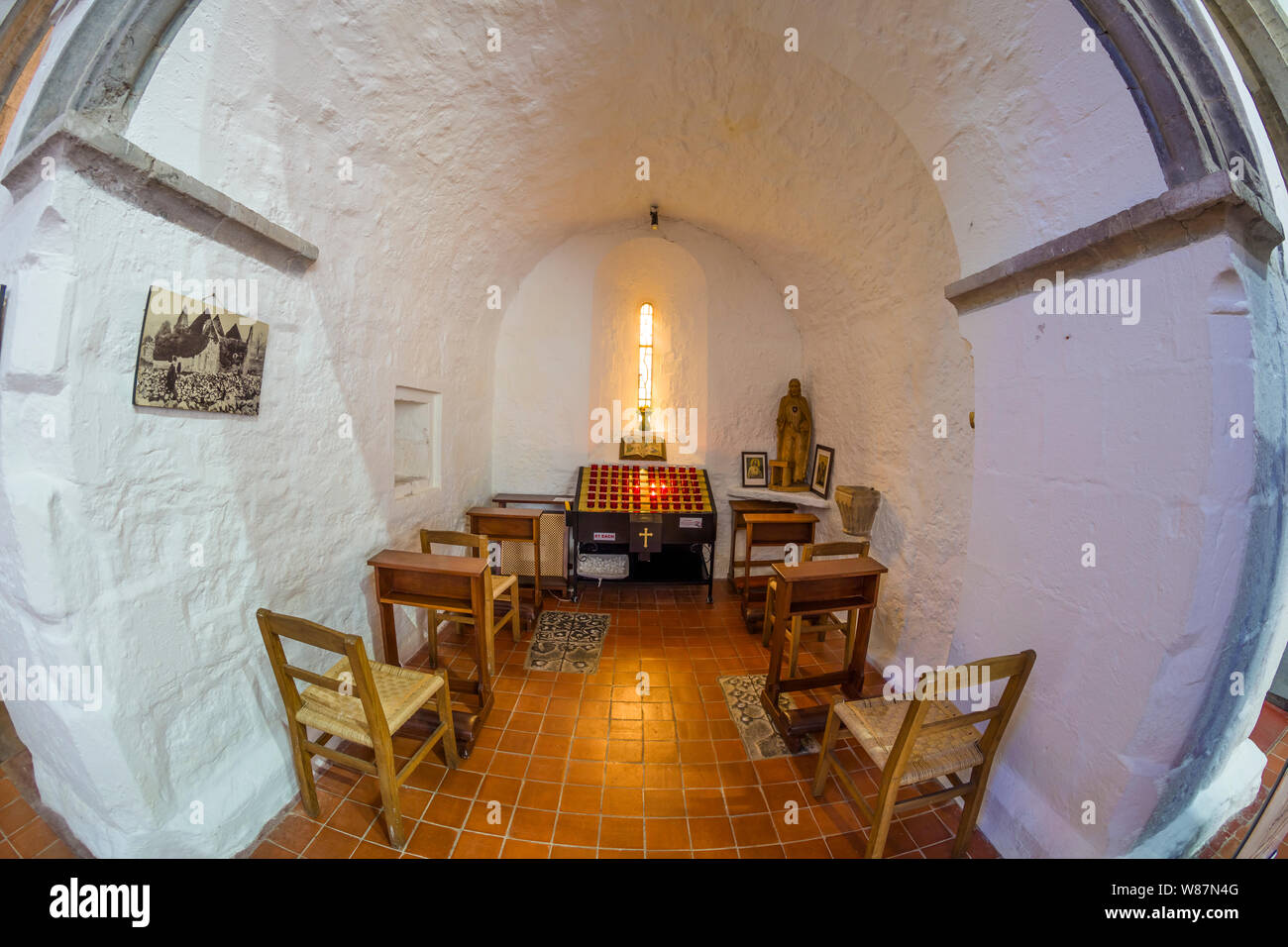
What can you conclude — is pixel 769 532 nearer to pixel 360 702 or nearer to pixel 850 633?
pixel 850 633

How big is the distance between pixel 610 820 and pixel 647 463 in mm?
4024

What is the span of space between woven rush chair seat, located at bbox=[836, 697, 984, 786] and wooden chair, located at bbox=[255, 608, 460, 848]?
207 cm

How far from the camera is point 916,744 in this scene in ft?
6.53

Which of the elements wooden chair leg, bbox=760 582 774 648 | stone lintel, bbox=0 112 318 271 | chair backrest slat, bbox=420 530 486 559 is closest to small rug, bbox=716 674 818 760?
wooden chair leg, bbox=760 582 774 648

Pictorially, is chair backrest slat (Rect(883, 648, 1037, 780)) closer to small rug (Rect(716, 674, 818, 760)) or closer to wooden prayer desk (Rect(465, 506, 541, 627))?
small rug (Rect(716, 674, 818, 760))

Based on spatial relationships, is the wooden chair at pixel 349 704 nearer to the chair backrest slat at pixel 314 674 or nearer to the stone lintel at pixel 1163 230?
the chair backrest slat at pixel 314 674

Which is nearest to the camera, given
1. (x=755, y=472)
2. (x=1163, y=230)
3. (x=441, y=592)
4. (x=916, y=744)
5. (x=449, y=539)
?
(x=1163, y=230)

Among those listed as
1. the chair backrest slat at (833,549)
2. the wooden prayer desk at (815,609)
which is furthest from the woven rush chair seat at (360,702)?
the chair backrest slat at (833,549)

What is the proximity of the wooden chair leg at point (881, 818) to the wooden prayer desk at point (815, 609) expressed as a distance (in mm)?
807

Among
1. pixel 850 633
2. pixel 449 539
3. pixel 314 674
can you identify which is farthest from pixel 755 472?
pixel 314 674

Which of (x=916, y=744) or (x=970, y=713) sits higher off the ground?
(x=970, y=713)

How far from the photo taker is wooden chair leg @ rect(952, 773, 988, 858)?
78.7 inches

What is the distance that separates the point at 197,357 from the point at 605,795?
282cm
